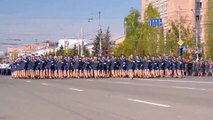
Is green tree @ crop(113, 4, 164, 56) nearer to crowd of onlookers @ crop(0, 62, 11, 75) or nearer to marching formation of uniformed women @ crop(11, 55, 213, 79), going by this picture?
crowd of onlookers @ crop(0, 62, 11, 75)

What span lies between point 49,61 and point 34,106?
24.9 m

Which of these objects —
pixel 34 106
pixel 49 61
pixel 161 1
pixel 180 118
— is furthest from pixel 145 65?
pixel 161 1

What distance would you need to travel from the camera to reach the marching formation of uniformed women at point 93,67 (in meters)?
39.8

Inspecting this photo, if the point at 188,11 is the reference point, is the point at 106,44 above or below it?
below

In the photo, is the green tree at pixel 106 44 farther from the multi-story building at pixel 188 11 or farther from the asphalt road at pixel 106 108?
the asphalt road at pixel 106 108

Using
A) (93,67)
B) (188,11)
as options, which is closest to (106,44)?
(188,11)

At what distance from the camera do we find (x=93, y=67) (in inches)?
1655

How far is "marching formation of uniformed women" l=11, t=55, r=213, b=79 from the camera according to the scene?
39.8 metres

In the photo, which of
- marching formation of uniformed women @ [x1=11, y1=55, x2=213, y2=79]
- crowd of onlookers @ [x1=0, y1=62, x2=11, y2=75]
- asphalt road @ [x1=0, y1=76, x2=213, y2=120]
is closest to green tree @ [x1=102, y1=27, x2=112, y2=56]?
crowd of onlookers @ [x1=0, y1=62, x2=11, y2=75]

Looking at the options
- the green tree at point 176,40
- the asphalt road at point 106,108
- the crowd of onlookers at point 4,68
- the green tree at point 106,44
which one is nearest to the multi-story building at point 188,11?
the green tree at point 106,44

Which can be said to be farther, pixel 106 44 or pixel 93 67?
pixel 106 44

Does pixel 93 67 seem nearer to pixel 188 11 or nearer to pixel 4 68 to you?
pixel 4 68

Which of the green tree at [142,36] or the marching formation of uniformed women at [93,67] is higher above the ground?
the green tree at [142,36]

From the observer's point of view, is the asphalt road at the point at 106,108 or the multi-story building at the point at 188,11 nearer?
the asphalt road at the point at 106,108
